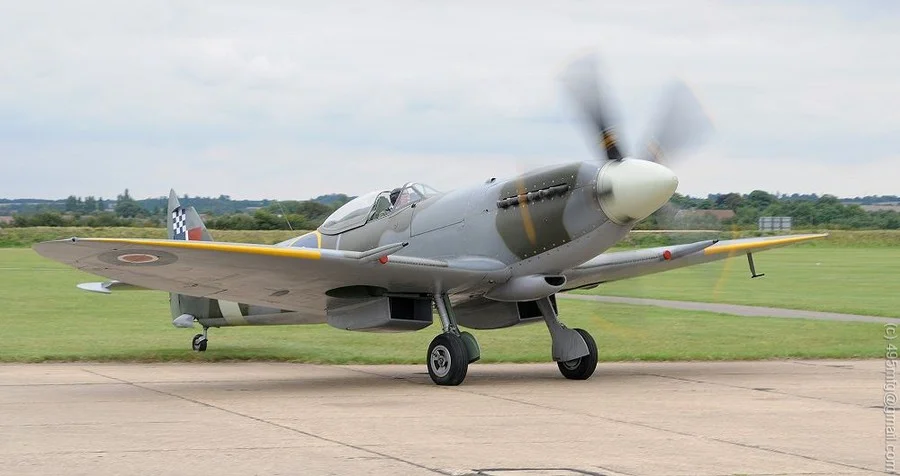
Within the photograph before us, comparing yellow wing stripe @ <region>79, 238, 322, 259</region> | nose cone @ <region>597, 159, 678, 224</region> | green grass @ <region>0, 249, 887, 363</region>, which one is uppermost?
nose cone @ <region>597, 159, 678, 224</region>

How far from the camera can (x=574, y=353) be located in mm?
13352

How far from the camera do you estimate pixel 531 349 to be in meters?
17.7

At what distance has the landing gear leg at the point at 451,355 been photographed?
41.0 ft

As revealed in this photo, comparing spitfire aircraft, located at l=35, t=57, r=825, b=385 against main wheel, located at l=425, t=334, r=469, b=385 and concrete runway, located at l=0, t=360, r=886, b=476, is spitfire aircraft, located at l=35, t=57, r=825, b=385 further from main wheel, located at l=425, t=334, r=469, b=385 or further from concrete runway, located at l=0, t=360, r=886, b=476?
concrete runway, located at l=0, t=360, r=886, b=476

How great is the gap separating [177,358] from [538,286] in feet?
20.5

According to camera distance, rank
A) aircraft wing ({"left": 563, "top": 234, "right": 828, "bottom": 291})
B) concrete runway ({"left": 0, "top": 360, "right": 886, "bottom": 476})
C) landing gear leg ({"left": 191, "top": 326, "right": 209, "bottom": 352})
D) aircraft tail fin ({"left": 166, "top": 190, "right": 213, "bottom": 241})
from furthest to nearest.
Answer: aircraft tail fin ({"left": 166, "top": 190, "right": 213, "bottom": 241}) < landing gear leg ({"left": 191, "top": 326, "right": 209, "bottom": 352}) < aircraft wing ({"left": 563, "top": 234, "right": 828, "bottom": 291}) < concrete runway ({"left": 0, "top": 360, "right": 886, "bottom": 476})

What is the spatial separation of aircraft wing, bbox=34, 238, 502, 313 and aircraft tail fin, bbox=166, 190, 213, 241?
13.5ft

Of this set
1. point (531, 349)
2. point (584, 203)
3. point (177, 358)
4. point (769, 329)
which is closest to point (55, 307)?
point (177, 358)

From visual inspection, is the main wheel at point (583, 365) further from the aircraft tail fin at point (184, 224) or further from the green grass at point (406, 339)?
the aircraft tail fin at point (184, 224)

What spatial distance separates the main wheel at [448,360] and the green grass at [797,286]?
2.44 m

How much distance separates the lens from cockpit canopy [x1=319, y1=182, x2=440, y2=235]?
13.9 meters

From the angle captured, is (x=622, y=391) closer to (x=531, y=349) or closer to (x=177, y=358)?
(x=531, y=349)

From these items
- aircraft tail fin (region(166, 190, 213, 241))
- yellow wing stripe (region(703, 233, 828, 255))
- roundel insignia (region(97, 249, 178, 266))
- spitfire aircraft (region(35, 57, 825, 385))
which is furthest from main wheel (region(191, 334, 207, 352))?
yellow wing stripe (region(703, 233, 828, 255))

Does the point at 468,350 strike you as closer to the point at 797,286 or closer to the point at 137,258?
the point at 137,258
